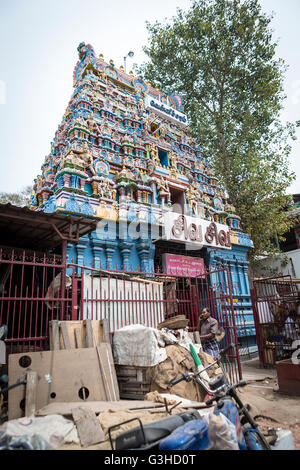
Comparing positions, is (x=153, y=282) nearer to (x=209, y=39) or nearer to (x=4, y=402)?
(x=4, y=402)

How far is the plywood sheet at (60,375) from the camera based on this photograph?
432 cm

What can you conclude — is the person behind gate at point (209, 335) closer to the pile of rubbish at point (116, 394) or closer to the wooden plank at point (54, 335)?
the pile of rubbish at point (116, 394)

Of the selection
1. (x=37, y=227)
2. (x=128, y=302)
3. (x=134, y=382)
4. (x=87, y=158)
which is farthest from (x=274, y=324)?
(x=87, y=158)

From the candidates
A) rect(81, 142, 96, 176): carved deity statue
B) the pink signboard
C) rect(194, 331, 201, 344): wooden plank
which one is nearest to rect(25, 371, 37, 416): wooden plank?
rect(194, 331, 201, 344): wooden plank

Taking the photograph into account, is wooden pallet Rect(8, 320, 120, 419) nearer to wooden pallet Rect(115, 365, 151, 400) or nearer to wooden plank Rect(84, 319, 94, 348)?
wooden plank Rect(84, 319, 94, 348)

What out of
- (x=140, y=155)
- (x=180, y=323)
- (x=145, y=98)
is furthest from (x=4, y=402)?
(x=145, y=98)

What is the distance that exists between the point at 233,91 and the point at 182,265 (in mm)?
12594

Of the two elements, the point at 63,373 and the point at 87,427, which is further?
the point at 63,373

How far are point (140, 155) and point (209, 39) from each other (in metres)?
10.1

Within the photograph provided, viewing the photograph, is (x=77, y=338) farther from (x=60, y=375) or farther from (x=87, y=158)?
(x=87, y=158)

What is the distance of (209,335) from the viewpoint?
20.9 ft

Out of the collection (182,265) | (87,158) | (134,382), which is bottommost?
(134,382)

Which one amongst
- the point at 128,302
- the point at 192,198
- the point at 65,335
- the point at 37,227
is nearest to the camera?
the point at 65,335

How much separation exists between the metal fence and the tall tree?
6.45 m
